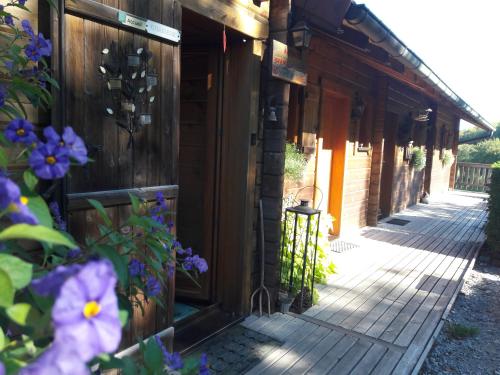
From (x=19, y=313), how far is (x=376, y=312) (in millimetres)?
3358

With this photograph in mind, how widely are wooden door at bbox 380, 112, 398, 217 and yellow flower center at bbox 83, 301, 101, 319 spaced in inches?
300

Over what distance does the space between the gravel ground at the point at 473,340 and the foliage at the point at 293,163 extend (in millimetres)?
1893

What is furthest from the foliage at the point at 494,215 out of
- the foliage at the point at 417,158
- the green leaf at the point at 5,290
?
the green leaf at the point at 5,290

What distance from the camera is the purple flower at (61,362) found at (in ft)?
1.57

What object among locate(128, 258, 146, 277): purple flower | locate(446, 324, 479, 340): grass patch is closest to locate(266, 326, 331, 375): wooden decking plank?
locate(446, 324, 479, 340): grass patch

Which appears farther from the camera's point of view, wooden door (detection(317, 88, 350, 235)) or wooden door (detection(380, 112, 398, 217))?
wooden door (detection(380, 112, 398, 217))

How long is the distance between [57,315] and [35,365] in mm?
75

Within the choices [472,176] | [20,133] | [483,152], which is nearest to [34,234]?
[20,133]

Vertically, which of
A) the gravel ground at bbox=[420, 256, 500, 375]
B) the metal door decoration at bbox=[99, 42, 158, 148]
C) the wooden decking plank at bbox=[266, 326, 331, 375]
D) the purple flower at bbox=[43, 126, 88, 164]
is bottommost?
the gravel ground at bbox=[420, 256, 500, 375]

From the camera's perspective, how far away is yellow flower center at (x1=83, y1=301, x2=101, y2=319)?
19.7 inches

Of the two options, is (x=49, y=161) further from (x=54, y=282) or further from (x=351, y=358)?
(x=351, y=358)

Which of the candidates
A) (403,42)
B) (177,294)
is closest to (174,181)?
(177,294)

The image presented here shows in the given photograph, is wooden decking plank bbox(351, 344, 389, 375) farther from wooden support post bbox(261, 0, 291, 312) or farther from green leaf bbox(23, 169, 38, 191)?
green leaf bbox(23, 169, 38, 191)

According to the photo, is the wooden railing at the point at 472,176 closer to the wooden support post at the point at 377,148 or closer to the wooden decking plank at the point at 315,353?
the wooden support post at the point at 377,148
